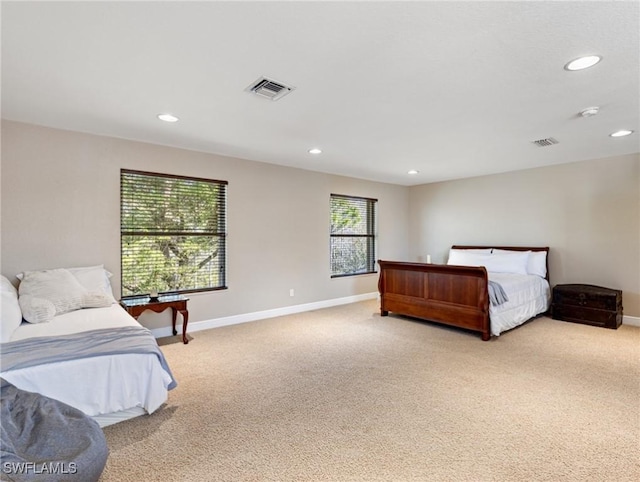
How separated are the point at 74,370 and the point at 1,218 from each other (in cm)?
222

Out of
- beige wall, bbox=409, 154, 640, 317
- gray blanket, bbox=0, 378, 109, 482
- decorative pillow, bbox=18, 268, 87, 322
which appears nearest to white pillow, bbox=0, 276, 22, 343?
decorative pillow, bbox=18, 268, 87, 322

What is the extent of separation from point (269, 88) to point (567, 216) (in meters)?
5.16

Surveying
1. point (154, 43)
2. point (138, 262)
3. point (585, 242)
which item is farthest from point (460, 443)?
point (585, 242)

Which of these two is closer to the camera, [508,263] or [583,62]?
[583,62]

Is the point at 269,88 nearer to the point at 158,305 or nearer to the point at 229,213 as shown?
the point at 229,213

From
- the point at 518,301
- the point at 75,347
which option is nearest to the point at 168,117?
the point at 75,347

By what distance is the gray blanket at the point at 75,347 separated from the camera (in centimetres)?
199

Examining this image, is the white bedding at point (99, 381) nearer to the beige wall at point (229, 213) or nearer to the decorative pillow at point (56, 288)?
the decorative pillow at point (56, 288)

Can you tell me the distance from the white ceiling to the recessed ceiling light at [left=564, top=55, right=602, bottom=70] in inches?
2.2

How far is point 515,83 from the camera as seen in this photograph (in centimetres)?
250

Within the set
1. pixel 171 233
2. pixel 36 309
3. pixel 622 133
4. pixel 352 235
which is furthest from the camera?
pixel 352 235

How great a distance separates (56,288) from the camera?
3.11 m

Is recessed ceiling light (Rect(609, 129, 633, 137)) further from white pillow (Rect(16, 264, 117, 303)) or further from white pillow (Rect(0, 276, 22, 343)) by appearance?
white pillow (Rect(0, 276, 22, 343))

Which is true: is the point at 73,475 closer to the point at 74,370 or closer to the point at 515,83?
the point at 74,370
